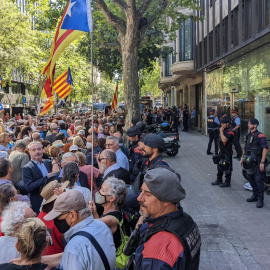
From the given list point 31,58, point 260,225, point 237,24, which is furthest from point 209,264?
point 31,58

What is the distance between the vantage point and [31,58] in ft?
102

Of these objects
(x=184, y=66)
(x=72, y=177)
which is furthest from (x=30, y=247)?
(x=184, y=66)

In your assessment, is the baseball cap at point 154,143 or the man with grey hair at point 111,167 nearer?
the baseball cap at point 154,143

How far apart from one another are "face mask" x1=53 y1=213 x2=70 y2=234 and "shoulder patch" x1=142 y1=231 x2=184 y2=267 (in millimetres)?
1195

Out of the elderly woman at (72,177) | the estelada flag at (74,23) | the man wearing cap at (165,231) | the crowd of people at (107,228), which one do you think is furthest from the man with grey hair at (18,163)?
the man wearing cap at (165,231)

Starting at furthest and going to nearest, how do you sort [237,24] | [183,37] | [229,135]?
[183,37]
[237,24]
[229,135]

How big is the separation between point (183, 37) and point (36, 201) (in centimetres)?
2260

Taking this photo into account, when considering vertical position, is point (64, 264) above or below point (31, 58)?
below

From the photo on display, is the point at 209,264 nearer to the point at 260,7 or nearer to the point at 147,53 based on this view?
the point at 260,7

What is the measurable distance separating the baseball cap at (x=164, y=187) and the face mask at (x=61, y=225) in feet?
3.61

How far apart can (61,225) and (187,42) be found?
2405cm

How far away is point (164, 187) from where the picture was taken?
246 cm

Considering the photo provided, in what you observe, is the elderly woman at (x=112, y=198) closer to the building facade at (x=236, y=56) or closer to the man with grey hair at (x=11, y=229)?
the man with grey hair at (x=11, y=229)

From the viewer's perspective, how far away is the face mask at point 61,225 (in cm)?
327
